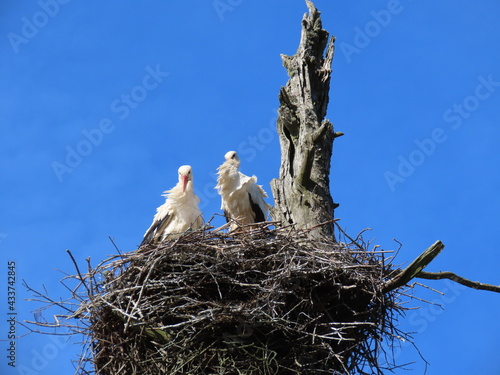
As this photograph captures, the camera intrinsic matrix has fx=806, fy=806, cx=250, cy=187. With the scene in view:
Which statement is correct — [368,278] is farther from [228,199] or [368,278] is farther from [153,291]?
[228,199]

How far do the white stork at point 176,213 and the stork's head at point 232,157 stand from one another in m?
0.49

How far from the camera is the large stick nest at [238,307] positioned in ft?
20.0

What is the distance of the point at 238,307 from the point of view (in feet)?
19.8

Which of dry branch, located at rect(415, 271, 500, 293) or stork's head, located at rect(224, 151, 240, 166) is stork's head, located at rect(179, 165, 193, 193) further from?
dry branch, located at rect(415, 271, 500, 293)

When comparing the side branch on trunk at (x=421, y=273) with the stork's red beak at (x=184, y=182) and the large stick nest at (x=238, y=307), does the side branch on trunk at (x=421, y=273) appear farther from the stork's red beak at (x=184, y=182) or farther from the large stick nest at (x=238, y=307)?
the stork's red beak at (x=184, y=182)

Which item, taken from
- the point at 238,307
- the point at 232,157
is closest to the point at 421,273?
the point at 238,307

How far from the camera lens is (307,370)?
241 inches

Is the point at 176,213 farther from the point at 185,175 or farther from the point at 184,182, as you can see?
the point at 185,175

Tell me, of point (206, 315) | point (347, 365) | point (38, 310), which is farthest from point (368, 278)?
point (38, 310)

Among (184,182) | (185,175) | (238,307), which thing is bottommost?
(238,307)

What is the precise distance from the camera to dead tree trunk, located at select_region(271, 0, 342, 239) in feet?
25.3

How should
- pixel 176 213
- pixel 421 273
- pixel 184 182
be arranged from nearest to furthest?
pixel 421 273, pixel 176 213, pixel 184 182

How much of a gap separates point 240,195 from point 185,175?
0.67m

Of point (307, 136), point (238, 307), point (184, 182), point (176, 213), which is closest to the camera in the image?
point (238, 307)
